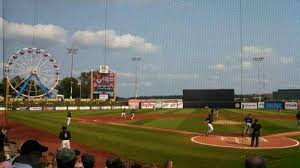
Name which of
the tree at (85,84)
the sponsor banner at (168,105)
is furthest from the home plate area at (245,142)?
the tree at (85,84)

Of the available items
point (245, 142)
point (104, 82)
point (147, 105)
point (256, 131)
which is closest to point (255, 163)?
point (256, 131)

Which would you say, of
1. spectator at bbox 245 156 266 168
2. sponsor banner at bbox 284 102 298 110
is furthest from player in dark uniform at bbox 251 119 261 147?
sponsor banner at bbox 284 102 298 110

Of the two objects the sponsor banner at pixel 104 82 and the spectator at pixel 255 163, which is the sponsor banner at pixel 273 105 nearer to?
the sponsor banner at pixel 104 82

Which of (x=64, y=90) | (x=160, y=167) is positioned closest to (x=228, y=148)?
(x=160, y=167)

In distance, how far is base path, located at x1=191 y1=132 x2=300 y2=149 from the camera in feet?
67.8

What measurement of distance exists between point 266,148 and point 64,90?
104 meters

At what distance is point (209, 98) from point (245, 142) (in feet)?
120

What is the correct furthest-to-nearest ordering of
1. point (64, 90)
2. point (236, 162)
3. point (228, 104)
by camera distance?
point (64, 90), point (228, 104), point (236, 162)

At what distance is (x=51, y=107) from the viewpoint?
67.4 m

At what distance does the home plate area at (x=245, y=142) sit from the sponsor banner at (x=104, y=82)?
59197 millimetres

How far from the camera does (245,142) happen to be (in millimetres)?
22312

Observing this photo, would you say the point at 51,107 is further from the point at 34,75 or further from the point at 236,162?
the point at 236,162

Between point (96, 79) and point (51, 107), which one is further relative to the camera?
point (96, 79)

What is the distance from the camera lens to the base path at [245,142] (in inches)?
814
